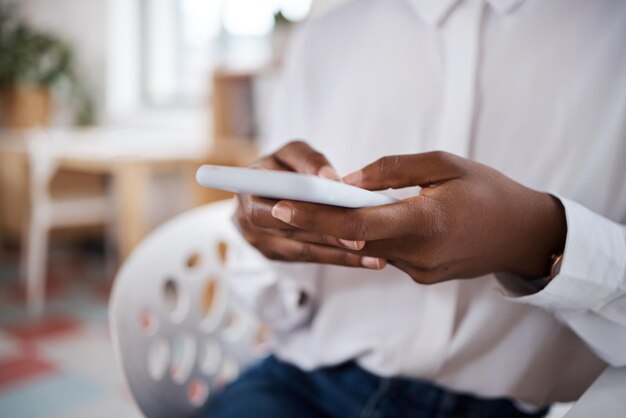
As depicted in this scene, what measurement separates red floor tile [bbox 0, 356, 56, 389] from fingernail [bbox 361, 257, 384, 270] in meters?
1.69

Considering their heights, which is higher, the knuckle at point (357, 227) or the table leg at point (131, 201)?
the knuckle at point (357, 227)

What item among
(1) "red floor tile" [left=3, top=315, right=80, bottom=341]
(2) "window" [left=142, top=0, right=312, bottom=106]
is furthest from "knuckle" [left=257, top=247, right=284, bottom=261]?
(2) "window" [left=142, top=0, right=312, bottom=106]

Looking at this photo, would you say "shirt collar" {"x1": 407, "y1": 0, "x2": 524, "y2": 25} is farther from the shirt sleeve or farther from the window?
the window

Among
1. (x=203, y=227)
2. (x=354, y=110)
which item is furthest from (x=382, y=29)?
(x=203, y=227)

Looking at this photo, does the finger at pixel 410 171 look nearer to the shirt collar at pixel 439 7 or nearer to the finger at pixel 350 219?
the finger at pixel 350 219

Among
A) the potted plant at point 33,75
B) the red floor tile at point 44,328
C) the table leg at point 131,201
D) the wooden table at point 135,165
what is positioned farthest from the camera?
the potted plant at point 33,75

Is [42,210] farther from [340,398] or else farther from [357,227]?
[357,227]

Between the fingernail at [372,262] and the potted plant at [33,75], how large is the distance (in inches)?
145

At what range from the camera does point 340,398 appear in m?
0.63

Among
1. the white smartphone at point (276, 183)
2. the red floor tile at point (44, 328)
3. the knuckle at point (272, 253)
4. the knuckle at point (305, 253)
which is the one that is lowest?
the red floor tile at point (44, 328)

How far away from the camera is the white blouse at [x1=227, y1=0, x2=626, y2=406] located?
52cm

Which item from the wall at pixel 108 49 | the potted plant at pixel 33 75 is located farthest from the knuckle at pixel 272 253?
the potted plant at pixel 33 75

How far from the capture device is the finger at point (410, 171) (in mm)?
388

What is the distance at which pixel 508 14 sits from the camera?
0.53 meters
